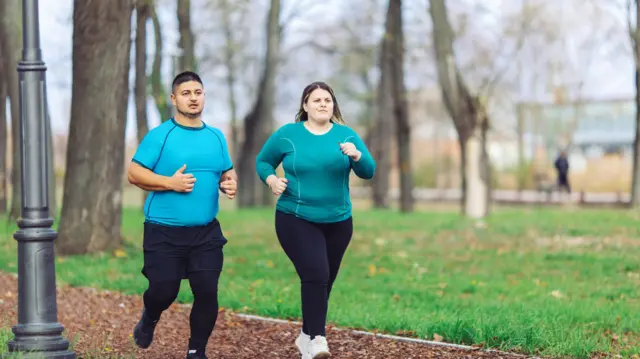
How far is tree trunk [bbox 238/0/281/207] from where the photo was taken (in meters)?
30.4

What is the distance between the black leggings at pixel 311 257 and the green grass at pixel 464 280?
4.70 feet

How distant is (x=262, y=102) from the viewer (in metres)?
31.9

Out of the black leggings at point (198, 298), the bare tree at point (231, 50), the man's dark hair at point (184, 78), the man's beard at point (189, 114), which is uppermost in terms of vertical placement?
the bare tree at point (231, 50)

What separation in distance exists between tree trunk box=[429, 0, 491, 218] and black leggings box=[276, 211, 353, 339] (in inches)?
594

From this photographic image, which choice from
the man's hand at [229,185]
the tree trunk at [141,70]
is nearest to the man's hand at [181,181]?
the man's hand at [229,185]

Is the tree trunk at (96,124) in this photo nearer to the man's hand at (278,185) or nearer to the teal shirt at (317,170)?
the teal shirt at (317,170)

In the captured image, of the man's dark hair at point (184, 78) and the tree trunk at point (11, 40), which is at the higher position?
the tree trunk at point (11, 40)

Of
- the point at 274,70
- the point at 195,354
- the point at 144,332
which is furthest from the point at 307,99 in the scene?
the point at 274,70

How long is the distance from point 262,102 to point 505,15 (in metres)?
14.1

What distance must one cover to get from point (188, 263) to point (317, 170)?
99 cm

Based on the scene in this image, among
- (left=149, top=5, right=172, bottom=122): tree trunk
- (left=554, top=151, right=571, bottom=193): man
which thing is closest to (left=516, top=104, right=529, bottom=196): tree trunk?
(left=554, top=151, right=571, bottom=193): man

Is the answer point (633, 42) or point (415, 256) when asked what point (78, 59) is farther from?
point (633, 42)

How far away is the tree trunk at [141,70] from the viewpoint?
22.0 metres

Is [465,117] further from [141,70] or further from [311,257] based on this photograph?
[311,257]
